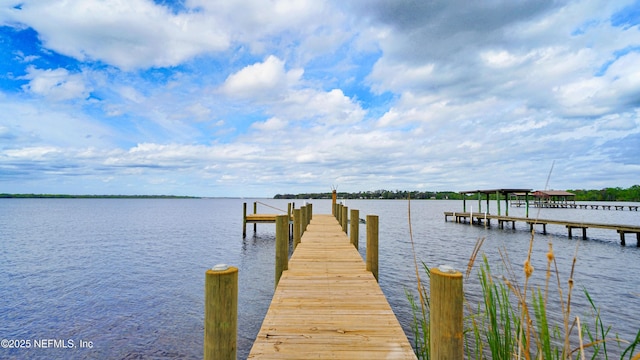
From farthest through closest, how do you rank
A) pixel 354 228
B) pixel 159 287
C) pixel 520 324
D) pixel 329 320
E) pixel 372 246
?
1. pixel 159 287
2. pixel 354 228
3. pixel 372 246
4. pixel 329 320
5. pixel 520 324

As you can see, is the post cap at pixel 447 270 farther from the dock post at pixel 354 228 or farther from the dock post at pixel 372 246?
the dock post at pixel 354 228

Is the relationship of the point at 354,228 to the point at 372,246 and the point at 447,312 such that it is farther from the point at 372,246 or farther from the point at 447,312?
the point at 447,312

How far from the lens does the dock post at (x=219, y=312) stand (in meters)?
2.62

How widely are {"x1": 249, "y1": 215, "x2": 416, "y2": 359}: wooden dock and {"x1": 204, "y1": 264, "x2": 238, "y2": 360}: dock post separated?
0.65m

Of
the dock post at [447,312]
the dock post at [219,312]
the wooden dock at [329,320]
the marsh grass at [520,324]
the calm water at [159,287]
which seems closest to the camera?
the marsh grass at [520,324]

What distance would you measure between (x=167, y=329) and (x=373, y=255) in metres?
5.91

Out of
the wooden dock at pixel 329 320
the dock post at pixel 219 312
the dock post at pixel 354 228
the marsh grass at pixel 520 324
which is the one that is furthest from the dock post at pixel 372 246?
the dock post at pixel 219 312

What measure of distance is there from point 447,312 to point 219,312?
1.91 m

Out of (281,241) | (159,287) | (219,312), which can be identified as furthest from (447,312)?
(159,287)

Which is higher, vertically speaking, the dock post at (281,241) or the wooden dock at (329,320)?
the dock post at (281,241)

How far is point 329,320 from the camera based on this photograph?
4.11 metres

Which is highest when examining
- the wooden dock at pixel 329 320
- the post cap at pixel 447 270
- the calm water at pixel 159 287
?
the post cap at pixel 447 270

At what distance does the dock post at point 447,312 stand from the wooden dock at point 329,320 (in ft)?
3.30

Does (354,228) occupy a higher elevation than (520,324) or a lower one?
lower
